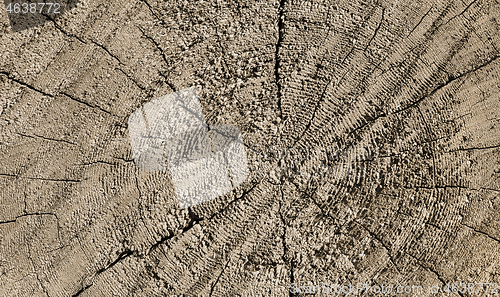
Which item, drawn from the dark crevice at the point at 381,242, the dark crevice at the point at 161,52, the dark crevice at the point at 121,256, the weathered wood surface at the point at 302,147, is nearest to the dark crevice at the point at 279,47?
the weathered wood surface at the point at 302,147

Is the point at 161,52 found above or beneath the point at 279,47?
beneath

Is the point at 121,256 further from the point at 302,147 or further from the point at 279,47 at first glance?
the point at 279,47

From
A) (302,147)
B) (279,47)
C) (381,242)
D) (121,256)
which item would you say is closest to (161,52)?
(279,47)

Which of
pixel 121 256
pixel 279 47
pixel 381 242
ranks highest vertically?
pixel 279 47

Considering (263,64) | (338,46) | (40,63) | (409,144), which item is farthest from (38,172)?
(409,144)

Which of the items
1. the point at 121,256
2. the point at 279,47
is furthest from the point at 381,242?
the point at 121,256

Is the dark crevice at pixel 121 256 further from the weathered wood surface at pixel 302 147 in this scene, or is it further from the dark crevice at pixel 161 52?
the dark crevice at pixel 161 52

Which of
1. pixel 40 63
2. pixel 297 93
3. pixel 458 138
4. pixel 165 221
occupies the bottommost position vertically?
pixel 165 221

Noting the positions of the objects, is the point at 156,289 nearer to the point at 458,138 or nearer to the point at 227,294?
the point at 227,294
